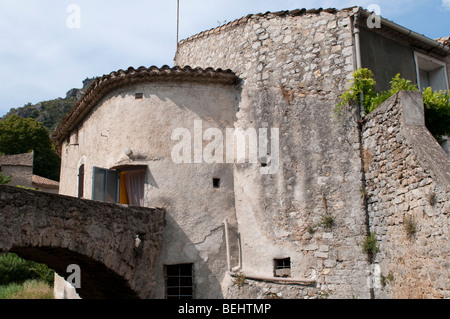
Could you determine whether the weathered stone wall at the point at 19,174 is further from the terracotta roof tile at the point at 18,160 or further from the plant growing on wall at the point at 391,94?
the plant growing on wall at the point at 391,94

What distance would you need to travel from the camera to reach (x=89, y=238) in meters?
8.51

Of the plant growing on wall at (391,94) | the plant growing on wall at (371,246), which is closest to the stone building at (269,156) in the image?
the plant growing on wall at (371,246)

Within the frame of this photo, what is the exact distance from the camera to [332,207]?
32.6 feet

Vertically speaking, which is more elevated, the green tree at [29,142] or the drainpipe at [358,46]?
the green tree at [29,142]

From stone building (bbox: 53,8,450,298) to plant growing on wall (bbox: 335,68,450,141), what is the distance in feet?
0.87

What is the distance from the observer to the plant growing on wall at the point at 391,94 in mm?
9867

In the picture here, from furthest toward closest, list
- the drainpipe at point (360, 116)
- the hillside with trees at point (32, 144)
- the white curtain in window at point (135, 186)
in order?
the hillside with trees at point (32, 144)
the white curtain in window at point (135, 186)
the drainpipe at point (360, 116)

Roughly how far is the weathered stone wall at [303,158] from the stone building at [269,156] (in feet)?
0.08

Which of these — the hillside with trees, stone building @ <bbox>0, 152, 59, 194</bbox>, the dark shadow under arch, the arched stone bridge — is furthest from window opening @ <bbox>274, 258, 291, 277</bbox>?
the hillside with trees

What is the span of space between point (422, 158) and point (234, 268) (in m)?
4.71

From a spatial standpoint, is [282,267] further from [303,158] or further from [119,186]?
[119,186]

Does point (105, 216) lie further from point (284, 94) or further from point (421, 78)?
point (421, 78)

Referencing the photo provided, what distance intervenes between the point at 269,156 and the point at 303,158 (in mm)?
772
